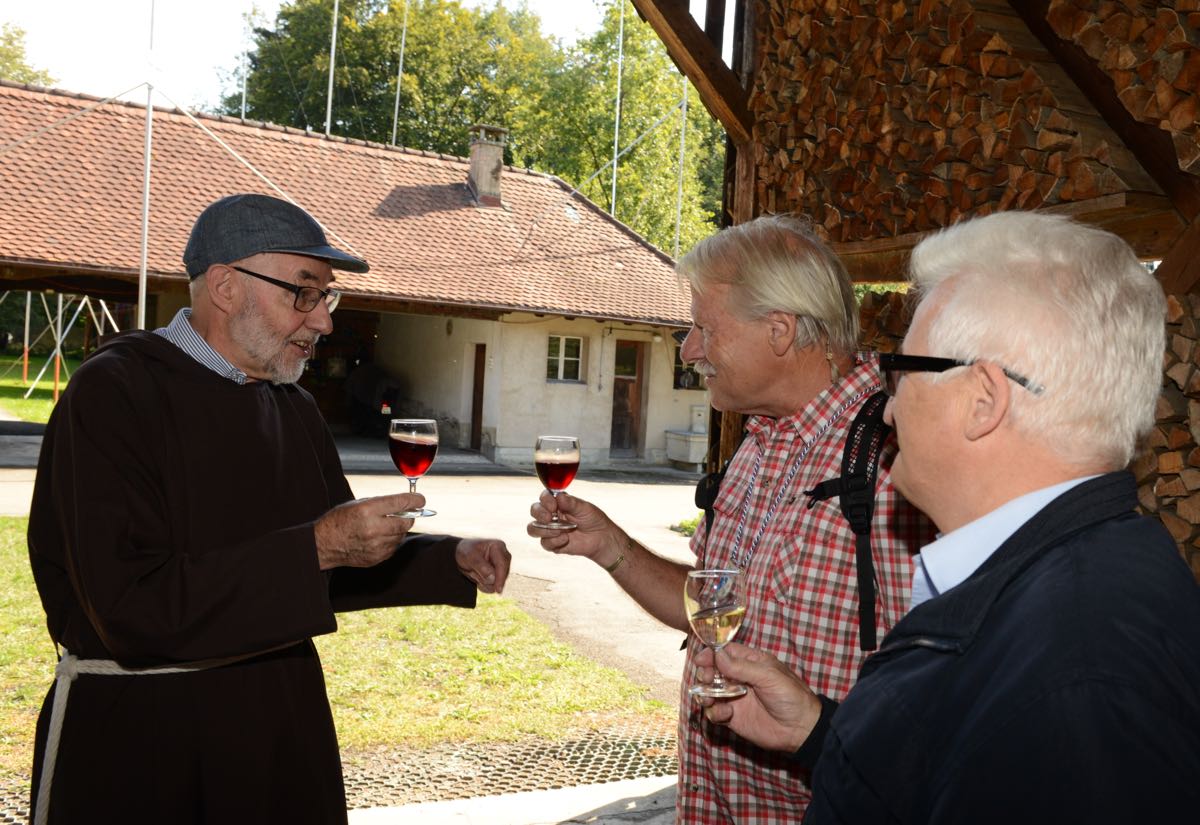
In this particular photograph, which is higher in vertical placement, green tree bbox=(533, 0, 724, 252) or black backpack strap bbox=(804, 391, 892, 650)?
green tree bbox=(533, 0, 724, 252)

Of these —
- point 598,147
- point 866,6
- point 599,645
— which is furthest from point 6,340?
point 866,6

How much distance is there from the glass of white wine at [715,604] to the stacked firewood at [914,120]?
1763 millimetres

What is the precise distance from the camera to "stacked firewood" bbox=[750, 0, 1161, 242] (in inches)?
127

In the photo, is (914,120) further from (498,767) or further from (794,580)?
(498,767)

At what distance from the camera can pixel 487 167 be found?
24.0 m

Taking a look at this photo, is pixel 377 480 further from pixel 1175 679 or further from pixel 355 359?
pixel 1175 679

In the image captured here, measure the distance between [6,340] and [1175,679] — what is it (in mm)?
49208

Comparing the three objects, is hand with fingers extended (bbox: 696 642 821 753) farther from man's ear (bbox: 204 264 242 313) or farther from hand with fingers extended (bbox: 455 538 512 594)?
man's ear (bbox: 204 264 242 313)

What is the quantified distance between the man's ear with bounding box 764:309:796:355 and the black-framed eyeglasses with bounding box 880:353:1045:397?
1.00m

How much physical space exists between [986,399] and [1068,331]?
12 cm

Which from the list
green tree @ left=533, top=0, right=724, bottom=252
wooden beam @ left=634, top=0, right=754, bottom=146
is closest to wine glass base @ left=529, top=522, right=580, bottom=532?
wooden beam @ left=634, top=0, right=754, bottom=146

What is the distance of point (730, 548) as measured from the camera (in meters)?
2.54

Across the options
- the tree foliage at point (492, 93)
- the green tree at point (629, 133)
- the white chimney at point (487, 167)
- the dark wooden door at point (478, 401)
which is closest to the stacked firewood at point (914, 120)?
the dark wooden door at point (478, 401)

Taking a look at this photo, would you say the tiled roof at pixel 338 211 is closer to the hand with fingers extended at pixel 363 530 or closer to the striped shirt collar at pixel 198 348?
the striped shirt collar at pixel 198 348
